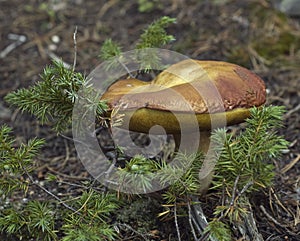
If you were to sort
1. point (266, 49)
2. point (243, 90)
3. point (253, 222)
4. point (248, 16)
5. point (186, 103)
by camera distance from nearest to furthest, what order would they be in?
point (186, 103) → point (243, 90) → point (253, 222) → point (266, 49) → point (248, 16)

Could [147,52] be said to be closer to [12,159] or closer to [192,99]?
[192,99]

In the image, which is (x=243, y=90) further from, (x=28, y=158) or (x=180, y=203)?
(x=28, y=158)

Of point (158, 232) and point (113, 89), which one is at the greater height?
point (113, 89)

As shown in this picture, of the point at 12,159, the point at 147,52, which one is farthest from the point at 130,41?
the point at 12,159

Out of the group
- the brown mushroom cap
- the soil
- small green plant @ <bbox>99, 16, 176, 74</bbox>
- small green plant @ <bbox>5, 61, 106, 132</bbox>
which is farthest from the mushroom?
the soil

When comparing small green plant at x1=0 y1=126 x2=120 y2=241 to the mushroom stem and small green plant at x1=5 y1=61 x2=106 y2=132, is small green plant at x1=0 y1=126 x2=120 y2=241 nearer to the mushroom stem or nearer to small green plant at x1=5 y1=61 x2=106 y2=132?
small green plant at x1=5 y1=61 x2=106 y2=132

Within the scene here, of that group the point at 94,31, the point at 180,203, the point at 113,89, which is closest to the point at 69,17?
the point at 94,31
